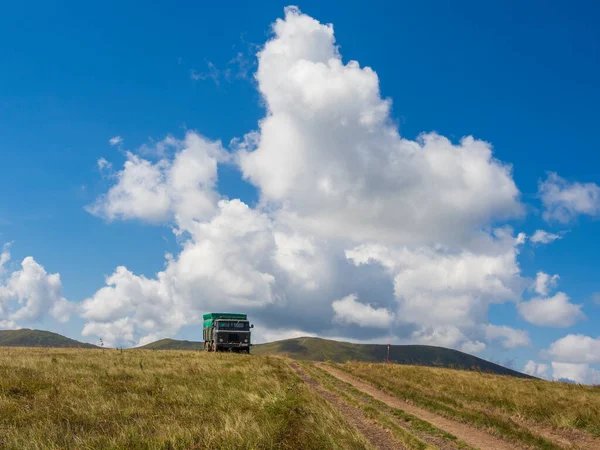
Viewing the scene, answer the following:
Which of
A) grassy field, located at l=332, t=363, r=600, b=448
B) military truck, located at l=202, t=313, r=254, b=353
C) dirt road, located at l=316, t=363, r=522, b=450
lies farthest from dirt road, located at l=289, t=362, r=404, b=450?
military truck, located at l=202, t=313, r=254, b=353

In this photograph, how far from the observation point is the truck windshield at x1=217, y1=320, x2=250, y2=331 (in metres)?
47.0

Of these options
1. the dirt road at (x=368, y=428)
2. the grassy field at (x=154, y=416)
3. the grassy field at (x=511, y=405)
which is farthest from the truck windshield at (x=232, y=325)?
the dirt road at (x=368, y=428)

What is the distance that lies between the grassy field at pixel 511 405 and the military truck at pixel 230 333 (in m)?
21.4

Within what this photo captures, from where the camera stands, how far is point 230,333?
1843 inches

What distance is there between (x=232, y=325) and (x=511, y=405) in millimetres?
32835

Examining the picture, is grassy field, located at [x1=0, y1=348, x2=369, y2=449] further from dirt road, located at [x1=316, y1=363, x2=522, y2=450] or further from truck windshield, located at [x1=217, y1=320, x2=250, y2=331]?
truck windshield, located at [x1=217, y1=320, x2=250, y2=331]

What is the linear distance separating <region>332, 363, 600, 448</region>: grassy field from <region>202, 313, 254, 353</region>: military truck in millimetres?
21376

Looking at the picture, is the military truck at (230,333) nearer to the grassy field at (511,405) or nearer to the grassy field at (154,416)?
the grassy field at (511,405)

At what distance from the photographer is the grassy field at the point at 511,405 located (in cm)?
1443

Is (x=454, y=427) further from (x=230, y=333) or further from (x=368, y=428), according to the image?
(x=230, y=333)

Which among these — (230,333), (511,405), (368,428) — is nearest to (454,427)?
(368,428)

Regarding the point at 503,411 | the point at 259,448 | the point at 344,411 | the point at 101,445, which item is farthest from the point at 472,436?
the point at 101,445

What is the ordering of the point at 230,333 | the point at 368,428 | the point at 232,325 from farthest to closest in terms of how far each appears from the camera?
the point at 232,325 → the point at 230,333 → the point at 368,428

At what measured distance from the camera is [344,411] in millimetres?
15672
